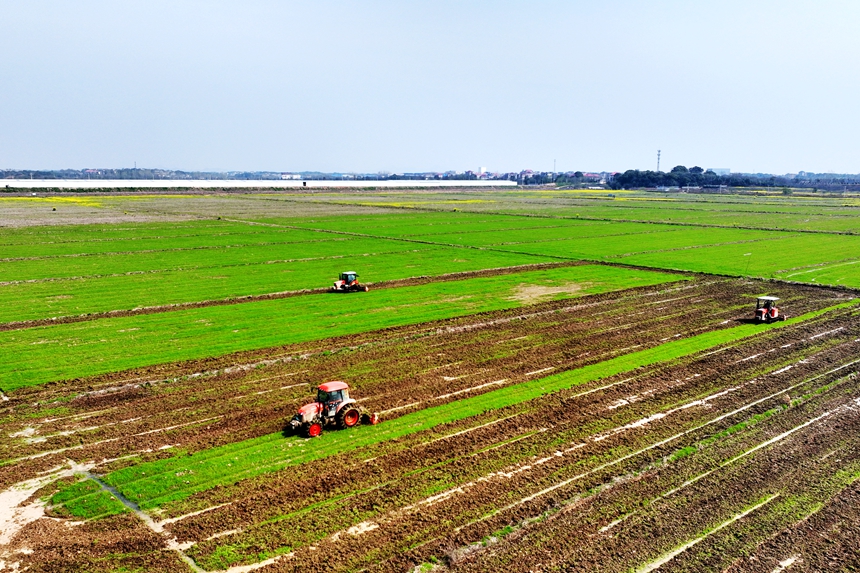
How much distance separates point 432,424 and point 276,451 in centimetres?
491

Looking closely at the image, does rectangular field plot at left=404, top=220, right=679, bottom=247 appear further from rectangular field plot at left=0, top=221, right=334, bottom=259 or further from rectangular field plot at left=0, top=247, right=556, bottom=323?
rectangular field plot at left=0, top=221, right=334, bottom=259

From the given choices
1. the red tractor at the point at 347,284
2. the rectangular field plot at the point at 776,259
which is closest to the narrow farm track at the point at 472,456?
the red tractor at the point at 347,284

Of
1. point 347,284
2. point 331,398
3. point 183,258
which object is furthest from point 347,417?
point 183,258

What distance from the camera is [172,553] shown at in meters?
14.6

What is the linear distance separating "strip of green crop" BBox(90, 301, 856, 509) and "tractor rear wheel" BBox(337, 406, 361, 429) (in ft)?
0.83

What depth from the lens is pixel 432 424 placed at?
A: 2150 centimetres

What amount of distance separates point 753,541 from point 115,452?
54.5 ft

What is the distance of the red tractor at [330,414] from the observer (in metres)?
20.6

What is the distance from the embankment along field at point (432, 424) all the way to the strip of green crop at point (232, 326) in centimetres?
20

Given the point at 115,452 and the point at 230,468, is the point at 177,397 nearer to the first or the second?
the point at 115,452

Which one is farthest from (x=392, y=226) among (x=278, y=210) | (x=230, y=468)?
(x=230, y=468)

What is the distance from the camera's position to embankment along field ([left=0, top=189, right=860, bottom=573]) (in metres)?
15.1

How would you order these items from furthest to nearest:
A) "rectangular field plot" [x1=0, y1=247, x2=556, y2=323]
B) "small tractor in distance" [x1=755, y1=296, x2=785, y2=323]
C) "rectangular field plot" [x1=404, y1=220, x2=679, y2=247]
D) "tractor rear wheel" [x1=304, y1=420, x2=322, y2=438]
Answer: "rectangular field plot" [x1=404, y1=220, x2=679, y2=247]
"rectangular field plot" [x1=0, y1=247, x2=556, y2=323]
"small tractor in distance" [x1=755, y1=296, x2=785, y2=323]
"tractor rear wheel" [x1=304, y1=420, x2=322, y2=438]

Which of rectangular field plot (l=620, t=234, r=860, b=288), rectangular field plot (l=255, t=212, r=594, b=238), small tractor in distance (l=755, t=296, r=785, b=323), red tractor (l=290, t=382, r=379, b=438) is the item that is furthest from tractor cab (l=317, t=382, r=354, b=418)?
rectangular field plot (l=255, t=212, r=594, b=238)
